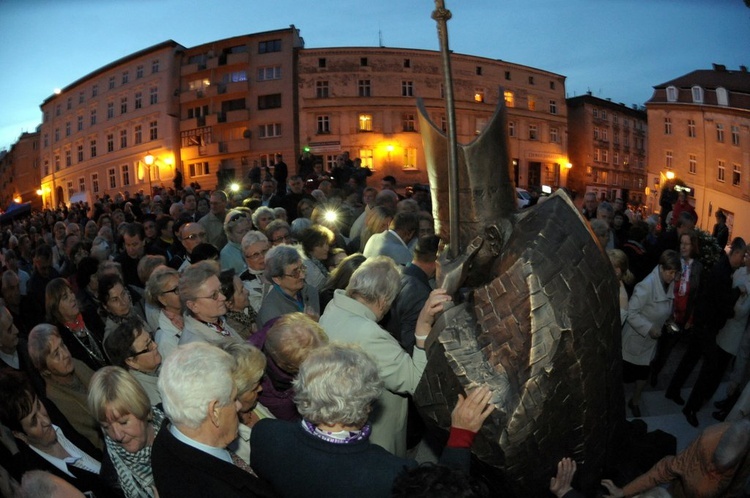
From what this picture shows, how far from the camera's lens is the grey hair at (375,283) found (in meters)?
3.12

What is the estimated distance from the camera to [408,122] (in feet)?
110

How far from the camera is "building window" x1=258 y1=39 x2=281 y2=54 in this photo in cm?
3447

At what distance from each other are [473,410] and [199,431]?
112 centimetres

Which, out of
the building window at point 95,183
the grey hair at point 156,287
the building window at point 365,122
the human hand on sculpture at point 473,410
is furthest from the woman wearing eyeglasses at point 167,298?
the building window at point 95,183

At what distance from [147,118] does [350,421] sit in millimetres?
39881

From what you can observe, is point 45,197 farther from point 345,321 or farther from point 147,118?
point 345,321

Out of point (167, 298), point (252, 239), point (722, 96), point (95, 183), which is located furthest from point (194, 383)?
point (95, 183)

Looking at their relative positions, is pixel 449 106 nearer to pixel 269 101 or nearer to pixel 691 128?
pixel 691 128

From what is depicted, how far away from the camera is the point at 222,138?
36.5 meters

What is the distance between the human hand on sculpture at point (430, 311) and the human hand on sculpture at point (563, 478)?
0.90m

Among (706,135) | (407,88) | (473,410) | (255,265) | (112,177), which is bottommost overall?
(473,410)

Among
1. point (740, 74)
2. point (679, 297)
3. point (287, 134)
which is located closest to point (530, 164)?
point (287, 134)

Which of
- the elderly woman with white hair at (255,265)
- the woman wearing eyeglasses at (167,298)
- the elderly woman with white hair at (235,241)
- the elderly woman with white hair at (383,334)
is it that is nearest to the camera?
the elderly woman with white hair at (383,334)

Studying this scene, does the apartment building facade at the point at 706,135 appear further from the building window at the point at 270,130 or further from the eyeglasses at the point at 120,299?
the building window at the point at 270,130
